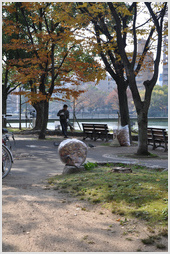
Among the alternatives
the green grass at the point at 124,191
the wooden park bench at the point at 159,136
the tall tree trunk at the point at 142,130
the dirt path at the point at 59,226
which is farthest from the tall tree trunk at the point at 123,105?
the dirt path at the point at 59,226

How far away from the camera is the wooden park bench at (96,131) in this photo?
19.7m

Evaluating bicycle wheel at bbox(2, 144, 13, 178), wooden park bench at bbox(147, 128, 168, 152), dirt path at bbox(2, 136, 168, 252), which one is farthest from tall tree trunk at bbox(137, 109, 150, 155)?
dirt path at bbox(2, 136, 168, 252)

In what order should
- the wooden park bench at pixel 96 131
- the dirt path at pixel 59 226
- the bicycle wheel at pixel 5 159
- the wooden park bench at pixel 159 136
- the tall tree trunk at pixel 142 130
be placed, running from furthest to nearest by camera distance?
the wooden park bench at pixel 96 131
the wooden park bench at pixel 159 136
the tall tree trunk at pixel 142 130
the bicycle wheel at pixel 5 159
the dirt path at pixel 59 226

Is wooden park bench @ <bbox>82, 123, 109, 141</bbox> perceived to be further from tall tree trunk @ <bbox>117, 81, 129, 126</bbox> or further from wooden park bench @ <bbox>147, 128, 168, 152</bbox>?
wooden park bench @ <bbox>147, 128, 168, 152</bbox>

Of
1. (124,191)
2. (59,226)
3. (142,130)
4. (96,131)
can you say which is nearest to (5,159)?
(124,191)

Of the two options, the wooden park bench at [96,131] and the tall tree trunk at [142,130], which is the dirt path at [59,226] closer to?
the tall tree trunk at [142,130]

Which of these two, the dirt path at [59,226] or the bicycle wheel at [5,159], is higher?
the bicycle wheel at [5,159]

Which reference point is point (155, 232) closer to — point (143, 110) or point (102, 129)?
point (143, 110)

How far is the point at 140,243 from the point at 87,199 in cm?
200

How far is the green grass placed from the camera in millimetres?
4949

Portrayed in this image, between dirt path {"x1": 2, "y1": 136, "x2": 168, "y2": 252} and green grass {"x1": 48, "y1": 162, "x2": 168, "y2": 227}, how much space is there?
0.20 meters

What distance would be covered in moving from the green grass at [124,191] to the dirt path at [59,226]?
195mm

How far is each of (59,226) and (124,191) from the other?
156 centimetres

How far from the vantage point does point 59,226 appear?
4719 millimetres
